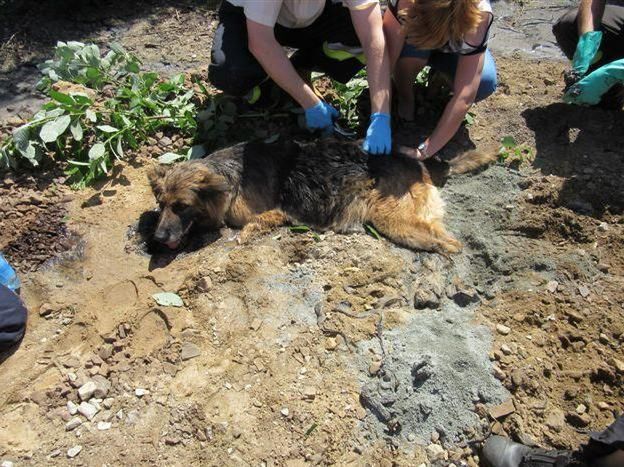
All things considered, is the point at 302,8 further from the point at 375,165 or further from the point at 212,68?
the point at 375,165

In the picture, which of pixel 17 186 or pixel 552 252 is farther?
pixel 17 186

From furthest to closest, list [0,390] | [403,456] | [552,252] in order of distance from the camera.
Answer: [552,252] < [0,390] < [403,456]

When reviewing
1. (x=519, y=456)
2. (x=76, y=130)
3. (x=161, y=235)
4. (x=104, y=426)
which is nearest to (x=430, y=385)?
(x=519, y=456)

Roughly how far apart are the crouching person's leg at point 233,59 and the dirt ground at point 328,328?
1.12 m

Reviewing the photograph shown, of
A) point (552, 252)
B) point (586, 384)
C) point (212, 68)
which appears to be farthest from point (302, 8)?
point (586, 384)

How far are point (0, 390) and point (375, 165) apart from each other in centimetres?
311

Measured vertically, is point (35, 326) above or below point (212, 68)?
below

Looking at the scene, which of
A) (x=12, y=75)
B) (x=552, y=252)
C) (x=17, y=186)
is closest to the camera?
(x=552, y=252)

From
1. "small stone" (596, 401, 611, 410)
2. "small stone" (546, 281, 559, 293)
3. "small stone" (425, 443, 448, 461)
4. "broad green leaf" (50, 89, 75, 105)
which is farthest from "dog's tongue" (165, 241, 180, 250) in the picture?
"small stone" (596, 401, 611, 410)

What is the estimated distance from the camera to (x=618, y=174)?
4246 mm

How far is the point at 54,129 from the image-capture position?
456 centimetres

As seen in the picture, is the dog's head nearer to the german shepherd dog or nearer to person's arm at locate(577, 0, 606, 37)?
the german shepherd dog

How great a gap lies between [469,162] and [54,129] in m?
3.78

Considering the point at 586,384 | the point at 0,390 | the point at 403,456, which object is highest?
the point at 586,384
